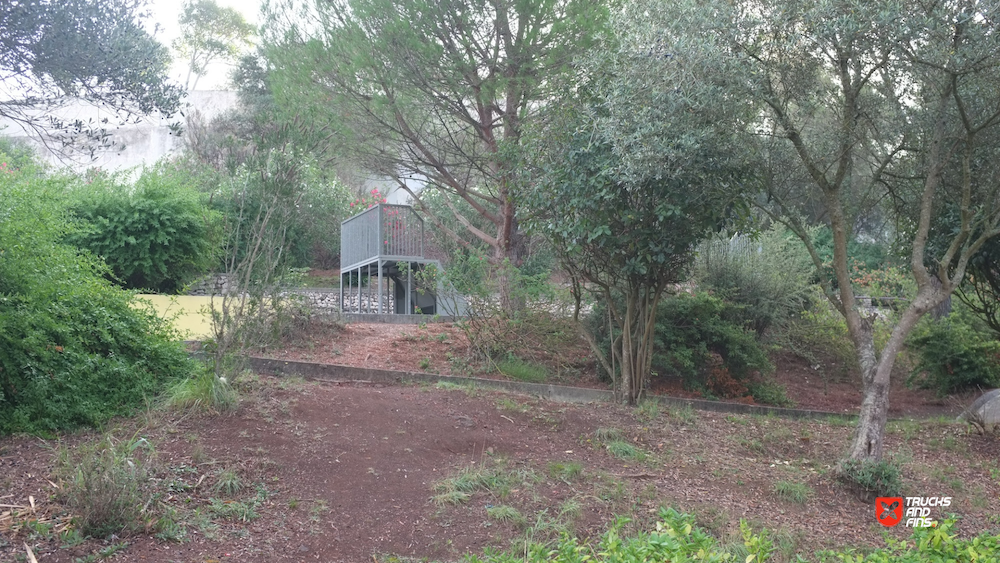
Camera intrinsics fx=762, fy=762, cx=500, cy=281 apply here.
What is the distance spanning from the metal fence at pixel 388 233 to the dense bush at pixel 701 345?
5.77 m

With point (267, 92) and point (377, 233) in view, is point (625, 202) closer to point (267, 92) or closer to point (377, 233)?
point (377, 233)

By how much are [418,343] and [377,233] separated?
15.1 ft

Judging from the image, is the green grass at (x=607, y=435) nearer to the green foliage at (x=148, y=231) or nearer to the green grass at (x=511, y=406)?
the green grass at (x=511, y=406)

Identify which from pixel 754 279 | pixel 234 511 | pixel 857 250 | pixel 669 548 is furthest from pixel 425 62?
pixel 857 250

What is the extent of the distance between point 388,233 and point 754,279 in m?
7.01

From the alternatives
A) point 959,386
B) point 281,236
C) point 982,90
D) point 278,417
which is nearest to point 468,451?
point 278,417

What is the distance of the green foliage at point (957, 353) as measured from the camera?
11.2m

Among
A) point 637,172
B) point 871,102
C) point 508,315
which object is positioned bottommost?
point 508,315

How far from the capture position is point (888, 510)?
18.6 feet

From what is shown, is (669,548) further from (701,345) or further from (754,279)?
(754,279)

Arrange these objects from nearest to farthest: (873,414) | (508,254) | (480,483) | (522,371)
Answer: (480,483)
(873,414)
(522,371)
(508,254)

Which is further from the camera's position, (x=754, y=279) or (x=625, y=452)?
(x=754, y=279)

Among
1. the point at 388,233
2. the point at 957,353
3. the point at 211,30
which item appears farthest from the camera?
the point at 211,30

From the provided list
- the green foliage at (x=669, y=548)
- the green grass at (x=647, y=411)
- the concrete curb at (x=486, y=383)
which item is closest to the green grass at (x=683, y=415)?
the green grass at (x=647, y=411)
